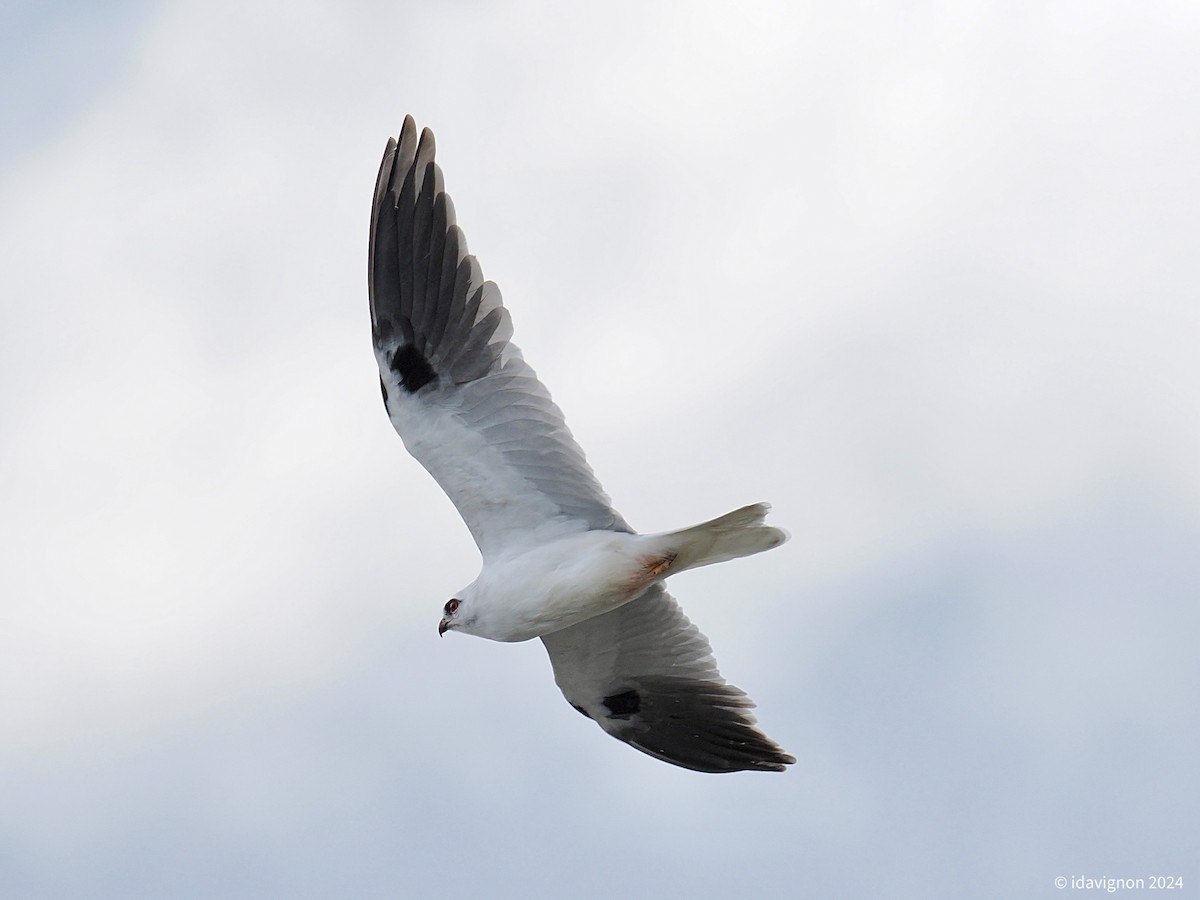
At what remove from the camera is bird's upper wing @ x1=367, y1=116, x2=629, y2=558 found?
11.1 meters

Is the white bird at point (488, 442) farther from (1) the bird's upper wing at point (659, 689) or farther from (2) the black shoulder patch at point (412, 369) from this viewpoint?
(1) the bird's upper wing at point (659, 689)

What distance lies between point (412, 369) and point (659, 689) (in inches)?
126

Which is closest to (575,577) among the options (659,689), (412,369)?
(412,369)

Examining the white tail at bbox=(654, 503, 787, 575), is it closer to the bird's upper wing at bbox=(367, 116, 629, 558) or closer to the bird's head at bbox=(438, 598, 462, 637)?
the bird's upper wing at bbox=(367, 116, 629, 558)

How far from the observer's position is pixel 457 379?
11.1 metres

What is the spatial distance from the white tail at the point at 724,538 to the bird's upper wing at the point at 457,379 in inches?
→ 20.1

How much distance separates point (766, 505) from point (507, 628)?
6.16 ft

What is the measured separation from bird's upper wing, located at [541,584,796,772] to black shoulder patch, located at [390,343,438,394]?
7.36 ft

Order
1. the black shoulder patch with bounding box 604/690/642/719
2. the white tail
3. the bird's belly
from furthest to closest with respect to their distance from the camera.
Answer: the black shoulder patch with bounding box 604/690/642/719, the bird's belly, the white tail

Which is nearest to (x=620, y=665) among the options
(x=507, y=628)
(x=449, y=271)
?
(x=507, y=628)

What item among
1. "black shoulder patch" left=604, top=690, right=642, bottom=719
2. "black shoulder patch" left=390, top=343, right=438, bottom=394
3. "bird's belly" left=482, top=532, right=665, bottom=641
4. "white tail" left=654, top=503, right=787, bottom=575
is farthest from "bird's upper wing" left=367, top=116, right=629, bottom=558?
"black shoulder patch" left=604, top=690, right=642, bottom=719

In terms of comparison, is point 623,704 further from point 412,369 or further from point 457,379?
point 412,369

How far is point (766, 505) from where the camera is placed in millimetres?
10625

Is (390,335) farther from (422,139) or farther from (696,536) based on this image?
(696,536)
